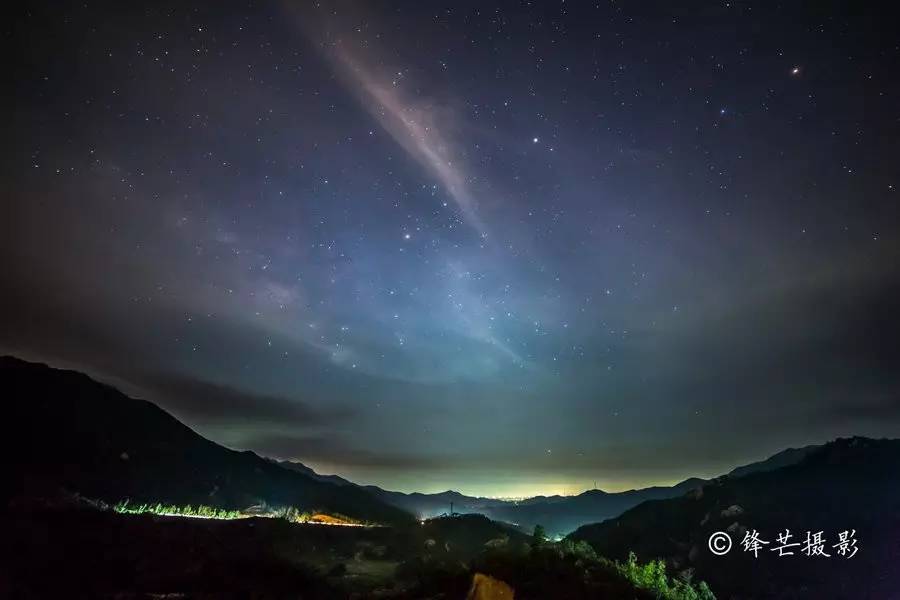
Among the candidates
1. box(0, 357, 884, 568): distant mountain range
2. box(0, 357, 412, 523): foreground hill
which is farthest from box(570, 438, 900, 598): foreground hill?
box(0, 357, 412, 523): foreground hill

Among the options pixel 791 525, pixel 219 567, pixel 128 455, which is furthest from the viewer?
pixel 128 455

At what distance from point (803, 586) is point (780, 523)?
57.1 ft

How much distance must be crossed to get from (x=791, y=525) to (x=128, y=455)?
10553cm

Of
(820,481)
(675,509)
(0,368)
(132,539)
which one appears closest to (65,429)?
(0,368)

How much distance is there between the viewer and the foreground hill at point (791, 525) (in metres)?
58.2

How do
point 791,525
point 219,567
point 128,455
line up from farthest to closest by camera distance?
point 128,455
point 791,525
point 219,567

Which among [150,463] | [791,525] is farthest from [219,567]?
[791,525]

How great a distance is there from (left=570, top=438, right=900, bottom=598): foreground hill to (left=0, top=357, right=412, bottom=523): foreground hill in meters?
40.3

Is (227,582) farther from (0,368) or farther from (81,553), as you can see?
(0,368)

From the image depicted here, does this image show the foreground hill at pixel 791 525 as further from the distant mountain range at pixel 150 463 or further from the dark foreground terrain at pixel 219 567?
the dark foreground terrain at pixel 219 567

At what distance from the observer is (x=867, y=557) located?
6175 cm

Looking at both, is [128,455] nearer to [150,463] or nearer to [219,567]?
[150,463]

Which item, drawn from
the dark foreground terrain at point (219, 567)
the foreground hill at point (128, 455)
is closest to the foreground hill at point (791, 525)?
the dark foreground terrain at point (219, 567)

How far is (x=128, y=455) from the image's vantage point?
79625 mm
